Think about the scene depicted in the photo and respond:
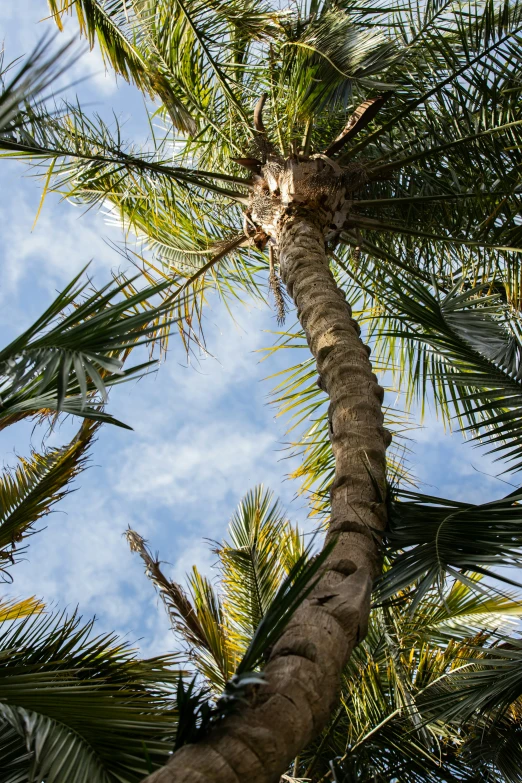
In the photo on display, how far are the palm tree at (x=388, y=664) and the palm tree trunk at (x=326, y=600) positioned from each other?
0.36 metres

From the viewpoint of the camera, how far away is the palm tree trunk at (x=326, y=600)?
1.53 metres

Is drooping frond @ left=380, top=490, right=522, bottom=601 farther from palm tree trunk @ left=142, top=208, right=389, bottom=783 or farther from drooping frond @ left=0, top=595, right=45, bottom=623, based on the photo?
drooping frond @ left=0, top=595, right=45, bottom=623

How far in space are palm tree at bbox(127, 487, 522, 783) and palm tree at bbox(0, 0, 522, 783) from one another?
1.19 meters

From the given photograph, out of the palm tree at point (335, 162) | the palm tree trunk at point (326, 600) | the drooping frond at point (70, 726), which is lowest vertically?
the drooping frond at point (70, 726)

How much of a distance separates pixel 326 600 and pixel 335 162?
3514mm

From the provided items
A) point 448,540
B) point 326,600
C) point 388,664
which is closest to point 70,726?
point 326,600

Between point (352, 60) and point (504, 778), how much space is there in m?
4.14

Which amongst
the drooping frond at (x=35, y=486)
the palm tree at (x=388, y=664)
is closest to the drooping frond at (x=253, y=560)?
the palm tree at (x=388, y=664)

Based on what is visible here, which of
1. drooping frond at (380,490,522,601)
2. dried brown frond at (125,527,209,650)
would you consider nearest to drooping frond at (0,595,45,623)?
dried brown frond at (125,527,209,650)

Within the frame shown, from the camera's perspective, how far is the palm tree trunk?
153 centimetres

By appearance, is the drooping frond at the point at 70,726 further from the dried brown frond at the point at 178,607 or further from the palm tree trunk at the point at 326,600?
the dried brown frond at the point at 178,607

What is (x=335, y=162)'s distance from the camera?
192 inches

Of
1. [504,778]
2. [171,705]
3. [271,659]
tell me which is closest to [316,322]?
[171,705]

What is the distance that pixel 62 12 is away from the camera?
5730 mm
